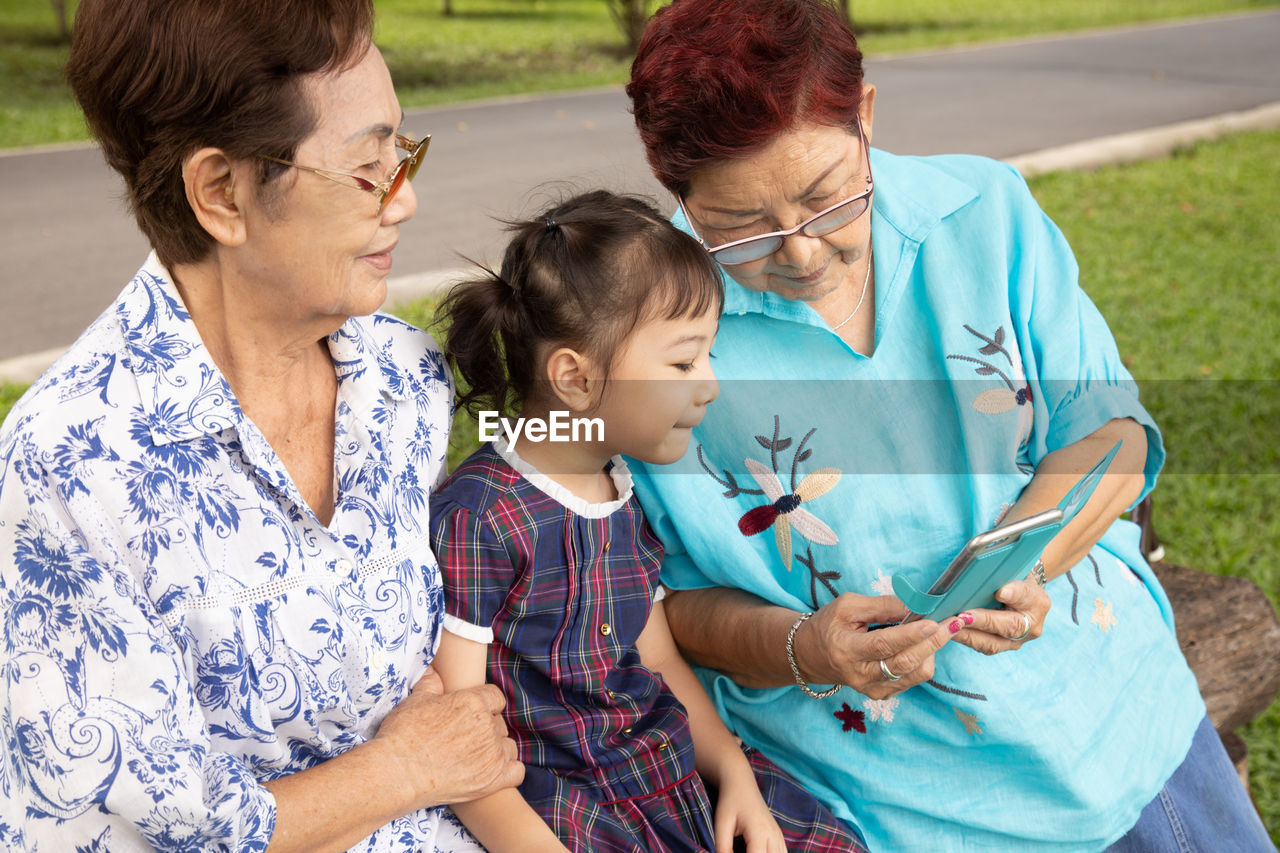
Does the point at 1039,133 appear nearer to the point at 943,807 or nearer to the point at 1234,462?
the point at 1234,462

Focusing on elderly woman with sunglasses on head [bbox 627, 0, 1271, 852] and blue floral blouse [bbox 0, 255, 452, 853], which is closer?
blue floral blouse [bbox 0, 255, 452, 853]

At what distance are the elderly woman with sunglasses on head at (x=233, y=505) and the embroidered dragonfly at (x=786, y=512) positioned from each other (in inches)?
22.5

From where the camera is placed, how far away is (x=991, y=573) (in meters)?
1.76

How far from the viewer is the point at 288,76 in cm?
165

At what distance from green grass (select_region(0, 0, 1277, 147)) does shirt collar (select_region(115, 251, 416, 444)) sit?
10.8m

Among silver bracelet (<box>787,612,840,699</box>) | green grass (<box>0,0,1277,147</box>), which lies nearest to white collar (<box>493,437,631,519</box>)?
silver bracelet (<box>787,612,840,699</box>)

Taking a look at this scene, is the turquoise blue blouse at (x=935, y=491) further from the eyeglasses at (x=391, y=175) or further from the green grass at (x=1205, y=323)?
the green grass at (x=1205, y=323)

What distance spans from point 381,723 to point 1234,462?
3973 millimetres

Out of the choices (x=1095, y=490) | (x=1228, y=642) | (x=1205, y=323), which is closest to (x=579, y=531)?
(x=1095, y=490)

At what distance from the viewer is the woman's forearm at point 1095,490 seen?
2072mm

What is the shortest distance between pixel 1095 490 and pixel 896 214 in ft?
2.00

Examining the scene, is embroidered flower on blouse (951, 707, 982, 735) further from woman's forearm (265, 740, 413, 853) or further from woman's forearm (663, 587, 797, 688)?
woman's forearm (265, 740, 413, 853)

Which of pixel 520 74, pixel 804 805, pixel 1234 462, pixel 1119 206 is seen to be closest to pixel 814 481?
pixel 804 805

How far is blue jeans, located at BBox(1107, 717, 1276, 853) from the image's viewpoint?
6.97 feet
